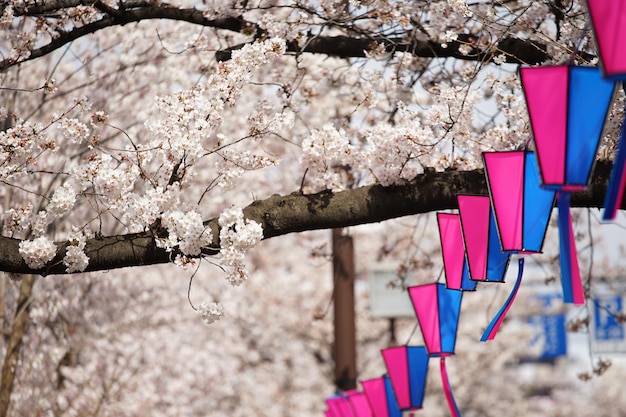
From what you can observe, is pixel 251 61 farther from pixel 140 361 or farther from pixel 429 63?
pixel 140 361

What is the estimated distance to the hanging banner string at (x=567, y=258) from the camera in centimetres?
326

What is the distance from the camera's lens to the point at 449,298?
5043 mm

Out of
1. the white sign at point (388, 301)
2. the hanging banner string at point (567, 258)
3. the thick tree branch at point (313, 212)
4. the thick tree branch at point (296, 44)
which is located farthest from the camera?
the white sign at point (388, 301)

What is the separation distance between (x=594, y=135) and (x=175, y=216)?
5.99 feet

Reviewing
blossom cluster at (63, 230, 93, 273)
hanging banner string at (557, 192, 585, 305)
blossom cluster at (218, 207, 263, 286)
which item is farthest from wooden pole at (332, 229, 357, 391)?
hanging banner string at (557, 192, 585, 305)

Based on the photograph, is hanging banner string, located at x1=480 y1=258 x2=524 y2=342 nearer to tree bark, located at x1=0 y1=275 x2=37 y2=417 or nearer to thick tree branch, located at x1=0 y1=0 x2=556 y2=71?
thick tree branch, located at x1=0 y1=0 x2=556 y2=71

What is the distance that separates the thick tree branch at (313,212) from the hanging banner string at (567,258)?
0.81 m

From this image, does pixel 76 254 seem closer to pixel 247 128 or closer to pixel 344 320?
pixel 247 128

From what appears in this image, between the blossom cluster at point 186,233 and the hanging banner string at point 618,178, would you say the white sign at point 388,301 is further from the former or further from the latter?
the hanging banner string at point 618,178

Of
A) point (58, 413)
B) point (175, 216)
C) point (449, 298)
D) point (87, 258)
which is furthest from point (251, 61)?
point (58, 413)

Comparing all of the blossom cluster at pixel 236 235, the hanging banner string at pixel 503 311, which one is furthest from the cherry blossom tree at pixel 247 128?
the hanging banner string at pixel 503 311

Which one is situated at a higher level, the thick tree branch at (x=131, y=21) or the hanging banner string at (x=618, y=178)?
the thick tree branch at (x=131, y=21)

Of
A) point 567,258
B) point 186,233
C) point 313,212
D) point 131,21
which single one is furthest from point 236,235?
point 131,21

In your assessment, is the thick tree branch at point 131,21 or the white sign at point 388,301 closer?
the thick tree branch at point 131,21
